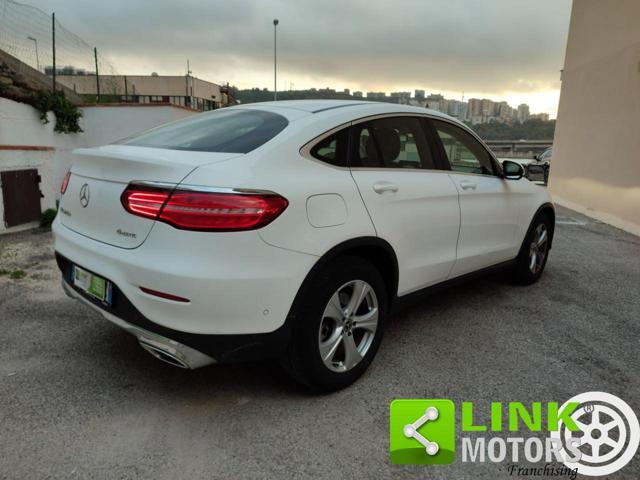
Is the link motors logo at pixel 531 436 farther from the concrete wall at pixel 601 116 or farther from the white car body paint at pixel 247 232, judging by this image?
the concrete wall at pixel 601 116

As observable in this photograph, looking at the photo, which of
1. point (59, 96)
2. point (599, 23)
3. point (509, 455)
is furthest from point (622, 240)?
point (59, 96)

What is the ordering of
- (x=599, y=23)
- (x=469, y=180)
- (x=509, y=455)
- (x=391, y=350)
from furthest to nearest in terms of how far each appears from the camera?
(x=599, y=23)
(x=469, y=180)
(x=391, y=350)
(x=509, y=455)

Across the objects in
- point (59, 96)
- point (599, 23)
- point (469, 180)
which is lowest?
point (469, 180)

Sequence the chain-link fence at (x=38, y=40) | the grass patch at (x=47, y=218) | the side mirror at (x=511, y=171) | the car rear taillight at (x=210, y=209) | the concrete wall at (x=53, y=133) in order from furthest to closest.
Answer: the chain-link fence at (x=38, y=40) → the grass patch at (x=47, y=218) → the concrete wall at (x=53, y=133) → the side mirror at (x=511, y=171) → the car rear taillight at (x=210, y=209)

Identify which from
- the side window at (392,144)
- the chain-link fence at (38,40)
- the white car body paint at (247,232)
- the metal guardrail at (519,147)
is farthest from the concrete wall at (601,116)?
the metal guardrail at (519,147)

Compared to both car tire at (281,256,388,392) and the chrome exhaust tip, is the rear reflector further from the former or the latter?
car tire at (281,256,388,392)

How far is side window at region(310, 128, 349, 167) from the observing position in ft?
8.90

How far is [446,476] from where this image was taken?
2.23 meters

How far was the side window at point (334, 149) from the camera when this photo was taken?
8.90 ft

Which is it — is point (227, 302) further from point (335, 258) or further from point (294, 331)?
point (335, 258)

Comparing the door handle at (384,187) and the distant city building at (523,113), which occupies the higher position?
the distant city building at (523,113)

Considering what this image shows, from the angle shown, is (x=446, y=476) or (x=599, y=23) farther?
(x=599, y=23)

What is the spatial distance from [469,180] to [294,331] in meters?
2.05

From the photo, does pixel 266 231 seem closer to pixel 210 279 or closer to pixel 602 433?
pixel 210 279
